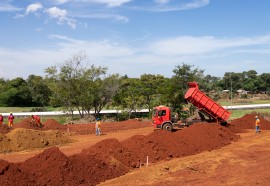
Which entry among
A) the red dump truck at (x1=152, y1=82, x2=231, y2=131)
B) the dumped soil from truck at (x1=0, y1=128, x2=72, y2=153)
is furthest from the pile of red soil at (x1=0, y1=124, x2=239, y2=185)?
A: the dumped soil from truck at (x1=0, y1=128, x2=72, y2=153)

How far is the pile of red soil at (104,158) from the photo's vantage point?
1347cm

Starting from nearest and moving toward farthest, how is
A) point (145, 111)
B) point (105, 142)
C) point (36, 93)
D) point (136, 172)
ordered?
1. point (136, 172)
2. point (105, 142)
3. point (145, 111)
4. point (36, 93)

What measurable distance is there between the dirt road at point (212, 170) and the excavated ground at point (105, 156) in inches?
29.9

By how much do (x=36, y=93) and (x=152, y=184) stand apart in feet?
239

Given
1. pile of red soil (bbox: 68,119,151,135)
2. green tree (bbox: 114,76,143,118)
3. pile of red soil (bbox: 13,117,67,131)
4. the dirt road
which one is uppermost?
green tree (bbox: 114,76,143,118)

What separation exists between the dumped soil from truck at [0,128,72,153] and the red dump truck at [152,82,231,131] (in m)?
7.70

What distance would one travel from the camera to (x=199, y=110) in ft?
97.4

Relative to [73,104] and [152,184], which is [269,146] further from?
[73,104]

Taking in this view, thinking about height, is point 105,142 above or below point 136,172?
above

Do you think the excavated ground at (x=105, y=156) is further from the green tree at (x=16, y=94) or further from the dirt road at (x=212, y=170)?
the green tree at (x=16, y=94)

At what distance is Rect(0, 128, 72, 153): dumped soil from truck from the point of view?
76.4 ft

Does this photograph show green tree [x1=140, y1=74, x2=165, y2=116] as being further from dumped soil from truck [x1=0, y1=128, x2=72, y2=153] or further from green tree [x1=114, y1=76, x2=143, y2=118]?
dumped soil from truck [x1=0, y1=128, x2=72, y2=153]

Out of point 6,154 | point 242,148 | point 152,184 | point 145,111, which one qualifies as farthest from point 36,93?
point 152,184

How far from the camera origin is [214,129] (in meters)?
26.2
